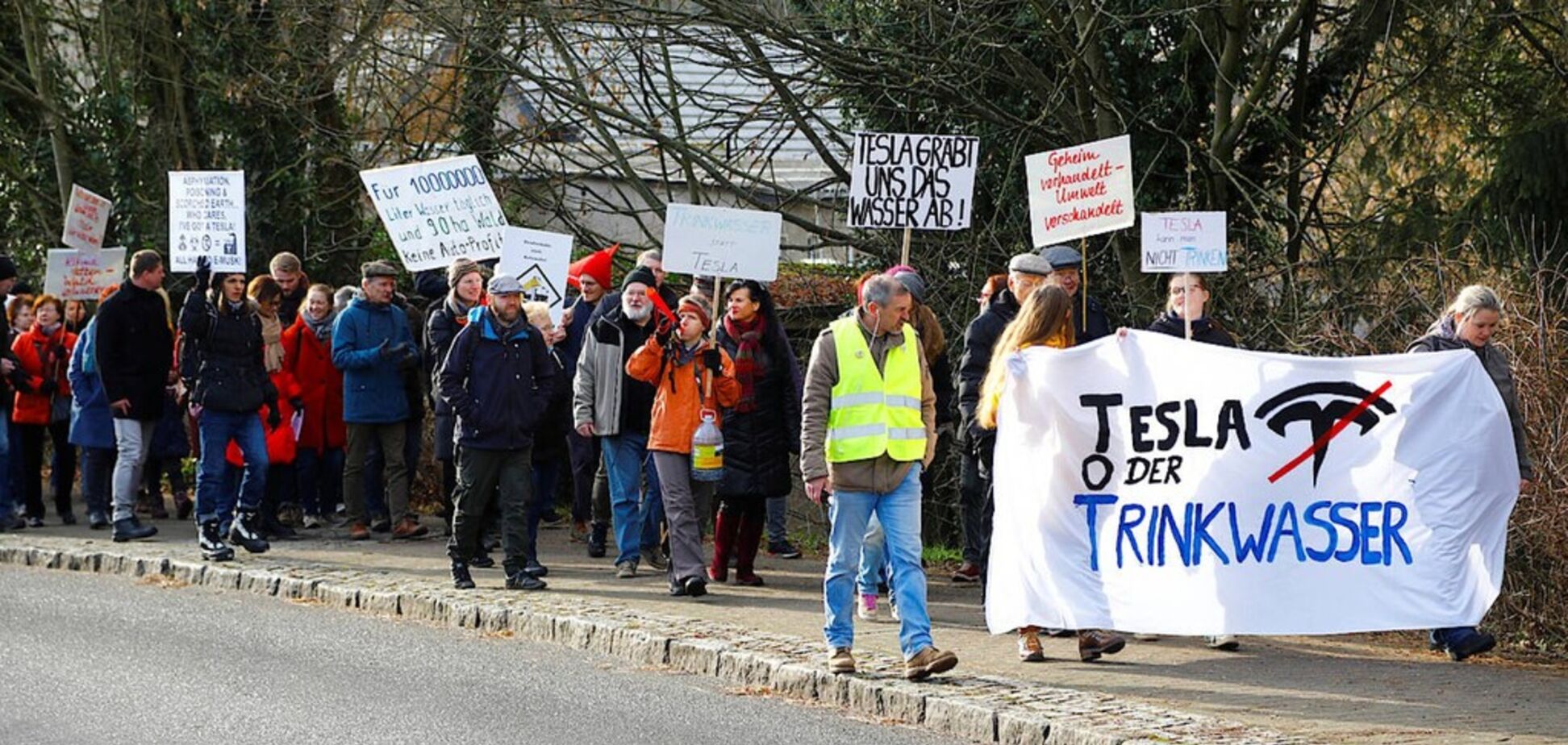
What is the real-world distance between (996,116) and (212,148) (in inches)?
431

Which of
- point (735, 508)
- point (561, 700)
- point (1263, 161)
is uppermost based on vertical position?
point (1263, 161)

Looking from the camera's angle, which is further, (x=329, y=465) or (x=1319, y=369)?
(x=329, y=465)

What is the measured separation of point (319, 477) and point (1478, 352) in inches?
374

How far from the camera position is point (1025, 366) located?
10859mm

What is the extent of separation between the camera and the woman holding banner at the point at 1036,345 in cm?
1076

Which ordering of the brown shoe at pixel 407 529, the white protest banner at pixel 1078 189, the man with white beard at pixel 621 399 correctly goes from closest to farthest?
the white protest banner at pixel 1078 189 → the man with white beard at pixel 621 399 → the brown shoe at pixel 407 529

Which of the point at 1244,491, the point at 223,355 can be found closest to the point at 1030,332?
the point at 1244,491

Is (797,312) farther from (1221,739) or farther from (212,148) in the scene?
(1221,739)

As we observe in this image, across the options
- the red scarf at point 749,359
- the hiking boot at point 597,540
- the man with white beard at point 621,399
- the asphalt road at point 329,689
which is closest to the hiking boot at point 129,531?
the asphalt road at point 329,689

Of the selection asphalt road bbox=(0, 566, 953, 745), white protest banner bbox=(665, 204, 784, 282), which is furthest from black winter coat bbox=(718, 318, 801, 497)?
asphalt road bbox=(0, 566, 953, 745)

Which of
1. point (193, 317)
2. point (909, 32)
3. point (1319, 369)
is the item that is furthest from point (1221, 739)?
point (909, 32)

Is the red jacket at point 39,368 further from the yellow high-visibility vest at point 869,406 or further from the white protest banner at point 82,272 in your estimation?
the yellow high-visibility vest at point 869,406

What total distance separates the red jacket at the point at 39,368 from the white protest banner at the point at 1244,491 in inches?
388

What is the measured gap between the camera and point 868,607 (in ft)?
40.9
